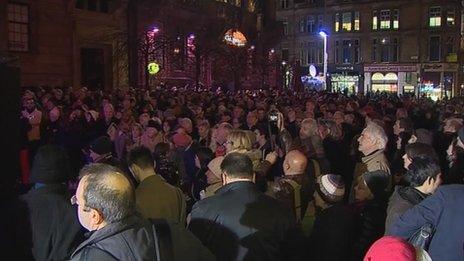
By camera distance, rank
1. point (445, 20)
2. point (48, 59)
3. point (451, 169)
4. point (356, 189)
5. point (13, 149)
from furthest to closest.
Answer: point (445, 20) < point (48, 59) < point (451, 169) < point (356, 189) < point (13, 149)

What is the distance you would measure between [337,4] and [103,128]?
6106cm

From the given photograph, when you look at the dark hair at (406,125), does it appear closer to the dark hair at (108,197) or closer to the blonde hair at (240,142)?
→ the blonde hair at (240,142)

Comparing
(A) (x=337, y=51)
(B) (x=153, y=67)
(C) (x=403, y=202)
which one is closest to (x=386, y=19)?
(A) (x=337, y=51)

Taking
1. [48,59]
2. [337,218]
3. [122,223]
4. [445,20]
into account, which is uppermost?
[445,20]

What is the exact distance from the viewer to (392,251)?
259 centimetres

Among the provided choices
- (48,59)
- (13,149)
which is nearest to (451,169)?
(13,149)

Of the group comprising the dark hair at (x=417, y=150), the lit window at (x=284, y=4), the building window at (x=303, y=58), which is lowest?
the dark hair at (x=417, y=150)

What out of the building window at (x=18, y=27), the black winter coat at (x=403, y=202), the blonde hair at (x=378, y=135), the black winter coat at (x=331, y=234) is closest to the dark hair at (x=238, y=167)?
the black winter coat at (x=331, y=234)

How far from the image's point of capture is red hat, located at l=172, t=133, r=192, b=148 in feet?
26.1

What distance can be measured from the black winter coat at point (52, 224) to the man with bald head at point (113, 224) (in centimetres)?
131

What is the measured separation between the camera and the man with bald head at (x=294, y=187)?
521 centimetres

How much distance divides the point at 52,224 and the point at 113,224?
5.29ft

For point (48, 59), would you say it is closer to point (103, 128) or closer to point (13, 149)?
point (103, 128)

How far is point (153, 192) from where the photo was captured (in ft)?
15.5
